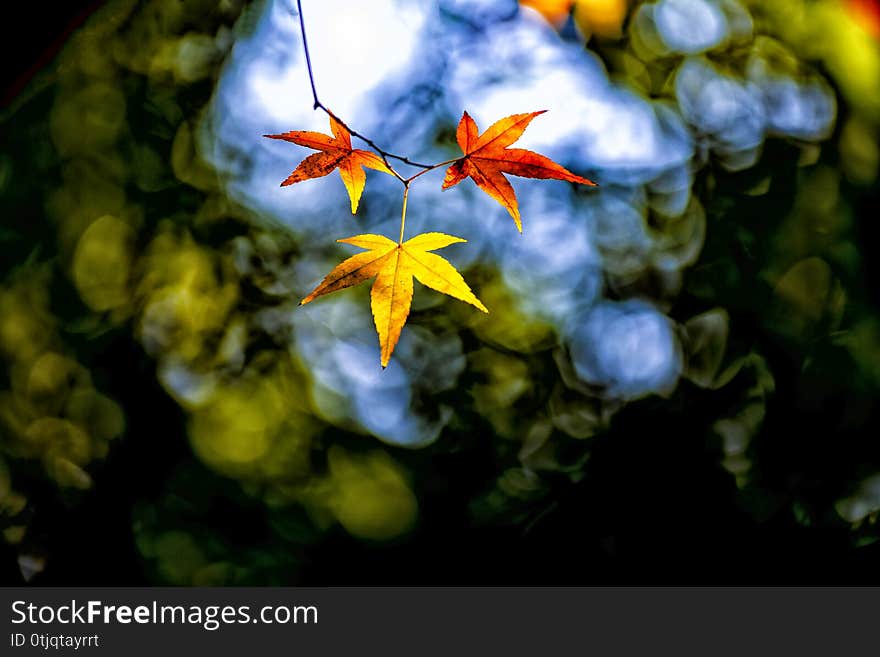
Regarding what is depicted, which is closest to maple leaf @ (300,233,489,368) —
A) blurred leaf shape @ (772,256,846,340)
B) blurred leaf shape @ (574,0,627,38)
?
blurred leaf shape @ (574,0,627,38)

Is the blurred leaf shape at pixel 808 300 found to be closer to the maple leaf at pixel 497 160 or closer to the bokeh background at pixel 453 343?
the bokeh background at pixel 453 343

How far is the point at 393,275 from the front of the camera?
0.58 meters

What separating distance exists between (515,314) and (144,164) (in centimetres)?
224

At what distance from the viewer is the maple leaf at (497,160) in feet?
1.84

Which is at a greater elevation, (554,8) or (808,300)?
(554,8)

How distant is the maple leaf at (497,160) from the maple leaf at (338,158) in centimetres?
9

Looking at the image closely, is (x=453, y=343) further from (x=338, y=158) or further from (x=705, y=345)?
(x=338, y=158)

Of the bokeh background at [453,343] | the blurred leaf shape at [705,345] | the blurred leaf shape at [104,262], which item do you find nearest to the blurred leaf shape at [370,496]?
the bokeh background at [453,343]

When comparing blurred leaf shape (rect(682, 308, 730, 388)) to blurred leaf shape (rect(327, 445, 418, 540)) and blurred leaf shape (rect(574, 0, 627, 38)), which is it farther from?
blurred leaf shape (rect(327, 445, 418, 540))

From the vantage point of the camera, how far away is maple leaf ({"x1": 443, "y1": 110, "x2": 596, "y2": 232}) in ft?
1.84

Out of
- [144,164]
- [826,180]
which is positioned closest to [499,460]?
[826,180]

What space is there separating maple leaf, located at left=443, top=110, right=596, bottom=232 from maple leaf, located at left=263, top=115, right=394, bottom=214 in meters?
0.09

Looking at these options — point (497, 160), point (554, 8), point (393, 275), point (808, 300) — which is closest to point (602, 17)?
point (554, 8)

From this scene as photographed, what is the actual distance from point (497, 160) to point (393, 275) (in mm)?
169
